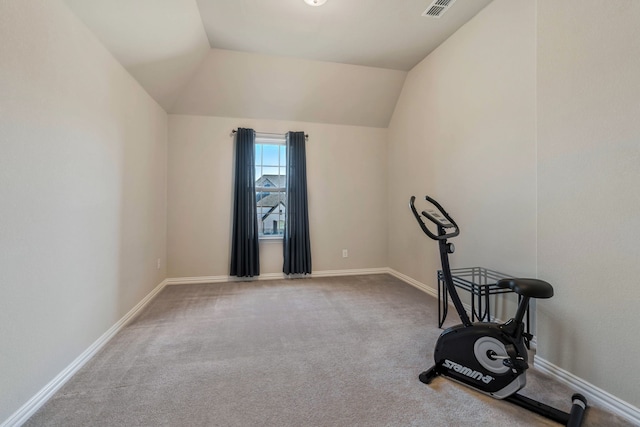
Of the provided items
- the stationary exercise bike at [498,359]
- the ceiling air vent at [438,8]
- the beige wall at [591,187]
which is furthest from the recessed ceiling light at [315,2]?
the stationary exercise bike at [498,359]

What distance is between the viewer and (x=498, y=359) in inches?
58.6

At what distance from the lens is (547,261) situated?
173 centimetres

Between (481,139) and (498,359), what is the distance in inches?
73.7

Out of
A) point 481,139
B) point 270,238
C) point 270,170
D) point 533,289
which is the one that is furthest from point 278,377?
point 270,170

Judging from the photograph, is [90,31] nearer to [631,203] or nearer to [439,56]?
[439,56]

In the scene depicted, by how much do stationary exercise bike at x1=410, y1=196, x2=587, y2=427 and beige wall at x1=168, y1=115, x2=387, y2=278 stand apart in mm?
2623

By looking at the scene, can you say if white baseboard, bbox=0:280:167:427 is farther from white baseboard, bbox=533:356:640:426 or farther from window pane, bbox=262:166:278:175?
white baseboard, bbox=533:356:640:426

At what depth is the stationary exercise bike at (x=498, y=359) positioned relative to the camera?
4.64ft

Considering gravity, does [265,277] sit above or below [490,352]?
below

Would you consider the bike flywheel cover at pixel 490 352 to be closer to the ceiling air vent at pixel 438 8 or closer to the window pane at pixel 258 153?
the ceiling air vent at pixel 438 8

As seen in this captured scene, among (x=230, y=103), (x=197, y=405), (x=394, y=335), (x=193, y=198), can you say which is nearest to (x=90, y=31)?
(x=230, y=103)

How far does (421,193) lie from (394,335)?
188cm

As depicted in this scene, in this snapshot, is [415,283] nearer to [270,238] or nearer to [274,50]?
[270,238]

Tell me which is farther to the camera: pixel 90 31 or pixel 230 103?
→ pixel 230 103
